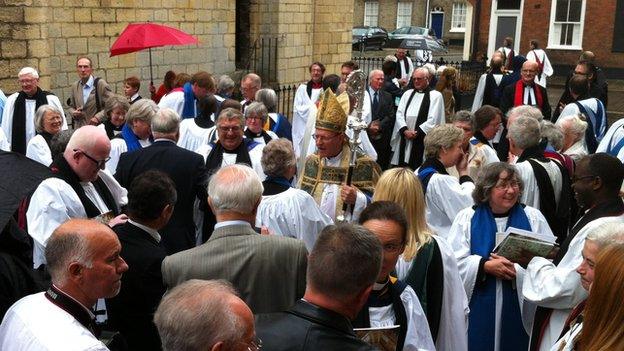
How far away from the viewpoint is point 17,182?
3004 millimetres

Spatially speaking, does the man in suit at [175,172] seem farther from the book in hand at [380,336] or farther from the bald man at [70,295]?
the book in hand at [380,336]

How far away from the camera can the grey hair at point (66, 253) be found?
288cm

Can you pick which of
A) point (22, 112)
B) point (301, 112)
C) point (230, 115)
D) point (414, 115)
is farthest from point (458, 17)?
point (230, 115)

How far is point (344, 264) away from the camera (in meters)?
2.56

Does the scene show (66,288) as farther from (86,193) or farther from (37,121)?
(37,121)

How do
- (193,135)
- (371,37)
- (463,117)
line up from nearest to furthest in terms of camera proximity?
(463,117)
(193,135)
(371,37)

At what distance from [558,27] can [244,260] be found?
2792cm

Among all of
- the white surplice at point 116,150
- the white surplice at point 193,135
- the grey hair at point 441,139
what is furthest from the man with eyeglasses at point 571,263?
the white surplice at point 193,135

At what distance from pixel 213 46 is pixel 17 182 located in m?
13.2

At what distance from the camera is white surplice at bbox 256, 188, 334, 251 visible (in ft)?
15.7

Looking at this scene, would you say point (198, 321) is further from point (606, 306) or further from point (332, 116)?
point (332, 116)

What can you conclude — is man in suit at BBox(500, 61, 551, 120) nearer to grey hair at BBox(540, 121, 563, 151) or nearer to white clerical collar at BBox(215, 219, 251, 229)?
grey hair at BBox(540, 121, 563, 151)

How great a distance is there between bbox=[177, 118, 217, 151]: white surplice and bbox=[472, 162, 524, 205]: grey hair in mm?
3335

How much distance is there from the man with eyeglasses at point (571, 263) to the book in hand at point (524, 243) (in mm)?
80
